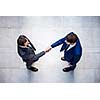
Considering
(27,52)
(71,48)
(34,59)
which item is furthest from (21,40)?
(71,48)

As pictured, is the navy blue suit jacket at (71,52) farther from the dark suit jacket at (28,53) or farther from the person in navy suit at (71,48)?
the dark suit jacket at (28,53)

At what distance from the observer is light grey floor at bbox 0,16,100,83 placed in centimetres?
307

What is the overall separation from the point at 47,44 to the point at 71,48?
27 cm

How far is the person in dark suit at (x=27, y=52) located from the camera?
306cm

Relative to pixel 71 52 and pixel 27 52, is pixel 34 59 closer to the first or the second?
pixel 27 52

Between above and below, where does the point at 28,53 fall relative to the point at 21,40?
below

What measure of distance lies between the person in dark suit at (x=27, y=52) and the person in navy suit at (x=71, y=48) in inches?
7.1

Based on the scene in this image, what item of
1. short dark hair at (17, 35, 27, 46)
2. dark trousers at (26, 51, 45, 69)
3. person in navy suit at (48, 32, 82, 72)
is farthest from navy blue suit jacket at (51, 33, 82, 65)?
short dark hair at (17, 35, 27, 46)

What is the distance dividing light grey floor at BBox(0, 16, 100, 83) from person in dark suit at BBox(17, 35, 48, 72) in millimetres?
41

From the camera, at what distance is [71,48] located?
3074mm

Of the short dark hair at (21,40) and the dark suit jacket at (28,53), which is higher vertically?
the short dark hair at (21,40)

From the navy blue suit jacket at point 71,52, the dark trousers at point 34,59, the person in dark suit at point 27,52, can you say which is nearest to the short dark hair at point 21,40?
the person in dark suit at point 27,52
